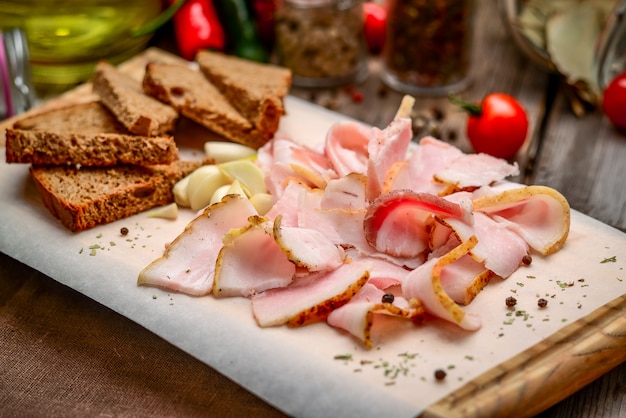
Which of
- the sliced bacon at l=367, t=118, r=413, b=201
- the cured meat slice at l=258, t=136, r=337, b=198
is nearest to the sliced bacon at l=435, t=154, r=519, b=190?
the sliced bacon at l=367, t=118, r=413, b=201

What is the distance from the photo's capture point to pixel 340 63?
3.94 m

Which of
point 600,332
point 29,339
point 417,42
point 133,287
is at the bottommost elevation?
point 29,339

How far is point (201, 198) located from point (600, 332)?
1.40 meters

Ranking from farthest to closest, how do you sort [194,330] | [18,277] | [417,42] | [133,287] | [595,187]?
[417,42] < [595,187] < [18,277] < [133,287] < [194,330]

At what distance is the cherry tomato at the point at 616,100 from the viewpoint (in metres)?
3.56

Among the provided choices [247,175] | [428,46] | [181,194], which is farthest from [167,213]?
[428,46]

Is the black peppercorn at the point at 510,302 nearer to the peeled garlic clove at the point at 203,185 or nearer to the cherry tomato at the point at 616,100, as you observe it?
the peeled garlic clove at the point at 203,185

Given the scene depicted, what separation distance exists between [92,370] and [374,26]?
2679 millimetres

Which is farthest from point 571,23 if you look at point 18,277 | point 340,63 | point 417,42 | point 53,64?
point 18,277

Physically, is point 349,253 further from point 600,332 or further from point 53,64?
point 53,64

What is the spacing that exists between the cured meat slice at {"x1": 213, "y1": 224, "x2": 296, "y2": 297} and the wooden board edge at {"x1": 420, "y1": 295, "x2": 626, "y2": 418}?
0.65 m

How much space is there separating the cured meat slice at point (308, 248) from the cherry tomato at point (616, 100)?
181 cm

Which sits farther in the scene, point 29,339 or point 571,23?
point 571,23

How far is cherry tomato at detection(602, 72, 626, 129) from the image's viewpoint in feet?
11.7
